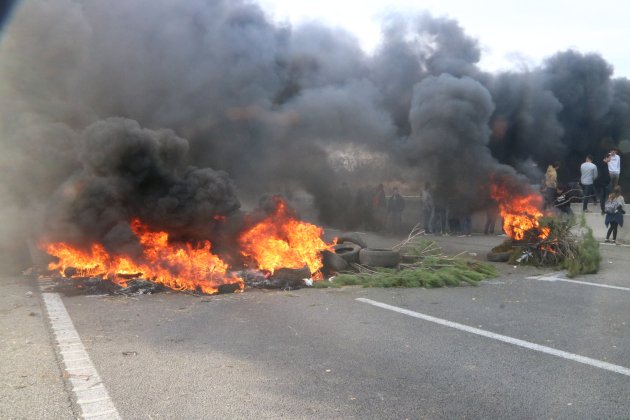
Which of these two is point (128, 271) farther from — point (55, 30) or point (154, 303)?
point (55, 30)

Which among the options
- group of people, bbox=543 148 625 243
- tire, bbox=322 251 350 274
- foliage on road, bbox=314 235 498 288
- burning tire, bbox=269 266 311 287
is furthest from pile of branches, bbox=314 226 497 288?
group of people, bbox=543 148 625 243

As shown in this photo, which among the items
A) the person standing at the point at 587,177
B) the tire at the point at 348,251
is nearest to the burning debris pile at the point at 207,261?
the tire at the point at 348,251

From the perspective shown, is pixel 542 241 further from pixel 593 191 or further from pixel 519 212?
pixel 593 191

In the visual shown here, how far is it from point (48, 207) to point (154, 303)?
320 cm

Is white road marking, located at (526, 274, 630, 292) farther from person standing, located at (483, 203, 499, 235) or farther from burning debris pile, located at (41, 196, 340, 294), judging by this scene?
person standing, located at (483, 203, 499, 235)

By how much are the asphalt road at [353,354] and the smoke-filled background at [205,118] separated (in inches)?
91.2

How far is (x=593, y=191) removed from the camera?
47.7 feet

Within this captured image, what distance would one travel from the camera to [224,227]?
908cm

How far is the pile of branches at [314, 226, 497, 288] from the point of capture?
25.9ft

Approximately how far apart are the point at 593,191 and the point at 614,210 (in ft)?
7.16

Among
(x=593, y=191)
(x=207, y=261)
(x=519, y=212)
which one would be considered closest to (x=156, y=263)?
(x=207, y=261)

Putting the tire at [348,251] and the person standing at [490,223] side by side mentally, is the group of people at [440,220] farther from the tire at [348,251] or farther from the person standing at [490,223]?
the tire at [348,251]

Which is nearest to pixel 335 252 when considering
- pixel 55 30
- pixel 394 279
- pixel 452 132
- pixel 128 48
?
pixel 394 279

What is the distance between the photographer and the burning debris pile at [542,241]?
9281 millimetres
